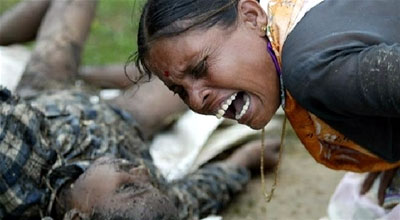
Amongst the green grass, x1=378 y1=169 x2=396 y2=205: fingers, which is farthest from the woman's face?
the green grass

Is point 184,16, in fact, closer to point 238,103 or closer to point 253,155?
point 238,103

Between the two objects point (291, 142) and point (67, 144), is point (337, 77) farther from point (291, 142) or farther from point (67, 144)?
point (291, 142)

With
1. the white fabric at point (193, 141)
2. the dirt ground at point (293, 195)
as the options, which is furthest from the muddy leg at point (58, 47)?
the dirt ground at point (293, 195)

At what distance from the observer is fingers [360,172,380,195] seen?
281 cm

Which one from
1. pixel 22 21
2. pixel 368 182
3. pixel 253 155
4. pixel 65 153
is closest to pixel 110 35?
pixel 22 21

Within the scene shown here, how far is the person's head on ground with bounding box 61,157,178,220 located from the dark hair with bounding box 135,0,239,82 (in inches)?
19.0

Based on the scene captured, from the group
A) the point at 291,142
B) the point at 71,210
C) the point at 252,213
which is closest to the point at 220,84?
the point at 71,210

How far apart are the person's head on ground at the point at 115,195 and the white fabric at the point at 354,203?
711 mm

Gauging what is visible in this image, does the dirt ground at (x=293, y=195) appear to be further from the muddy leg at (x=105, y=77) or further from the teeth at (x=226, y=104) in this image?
the teeth at (x=226, y=104)

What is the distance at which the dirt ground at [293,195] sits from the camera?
10.3 ft

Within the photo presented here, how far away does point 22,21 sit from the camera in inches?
156

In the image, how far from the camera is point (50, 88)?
3357mm

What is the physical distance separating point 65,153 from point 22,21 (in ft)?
4.22

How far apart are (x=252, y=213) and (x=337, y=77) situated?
1470 millimetres
